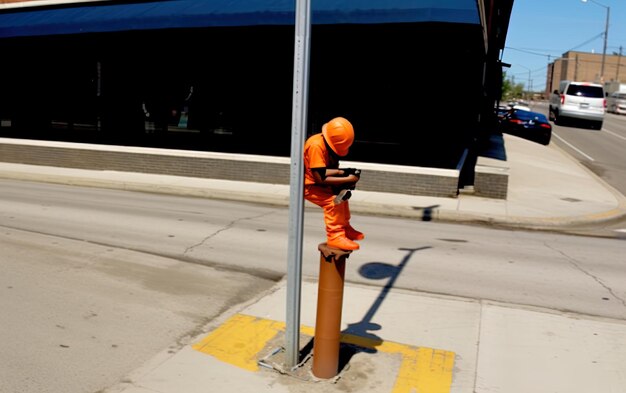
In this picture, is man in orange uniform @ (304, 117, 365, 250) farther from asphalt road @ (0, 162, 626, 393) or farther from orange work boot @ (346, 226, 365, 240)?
asphalt road @ (0, 162, 626, 393)

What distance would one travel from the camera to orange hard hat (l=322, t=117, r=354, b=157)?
14.5 ft

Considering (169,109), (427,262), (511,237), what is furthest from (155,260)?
(169,109)

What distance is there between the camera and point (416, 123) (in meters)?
18.5

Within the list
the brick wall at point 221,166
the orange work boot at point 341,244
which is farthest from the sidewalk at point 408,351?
the brick wall at point 221,166

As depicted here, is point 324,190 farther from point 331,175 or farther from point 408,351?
point 408,351

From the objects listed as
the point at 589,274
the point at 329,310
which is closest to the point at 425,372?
the point at 329,310

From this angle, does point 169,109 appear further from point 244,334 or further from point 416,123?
point 244,334

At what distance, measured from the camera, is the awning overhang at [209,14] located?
1366 centimetres

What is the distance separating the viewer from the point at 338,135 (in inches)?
175

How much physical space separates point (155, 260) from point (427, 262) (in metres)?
3.83

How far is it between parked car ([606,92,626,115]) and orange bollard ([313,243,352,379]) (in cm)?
6875

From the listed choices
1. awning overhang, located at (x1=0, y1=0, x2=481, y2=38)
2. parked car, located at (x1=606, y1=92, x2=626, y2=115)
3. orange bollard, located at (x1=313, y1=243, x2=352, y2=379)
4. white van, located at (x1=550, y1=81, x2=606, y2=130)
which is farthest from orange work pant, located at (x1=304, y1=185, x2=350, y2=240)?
parked car, located at (x1=606, y1=92, x2=626, y2=115)

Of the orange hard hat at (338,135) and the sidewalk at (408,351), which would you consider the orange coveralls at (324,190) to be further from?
the sidewalk at (408,351)

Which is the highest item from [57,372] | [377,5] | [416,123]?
[377,5]
